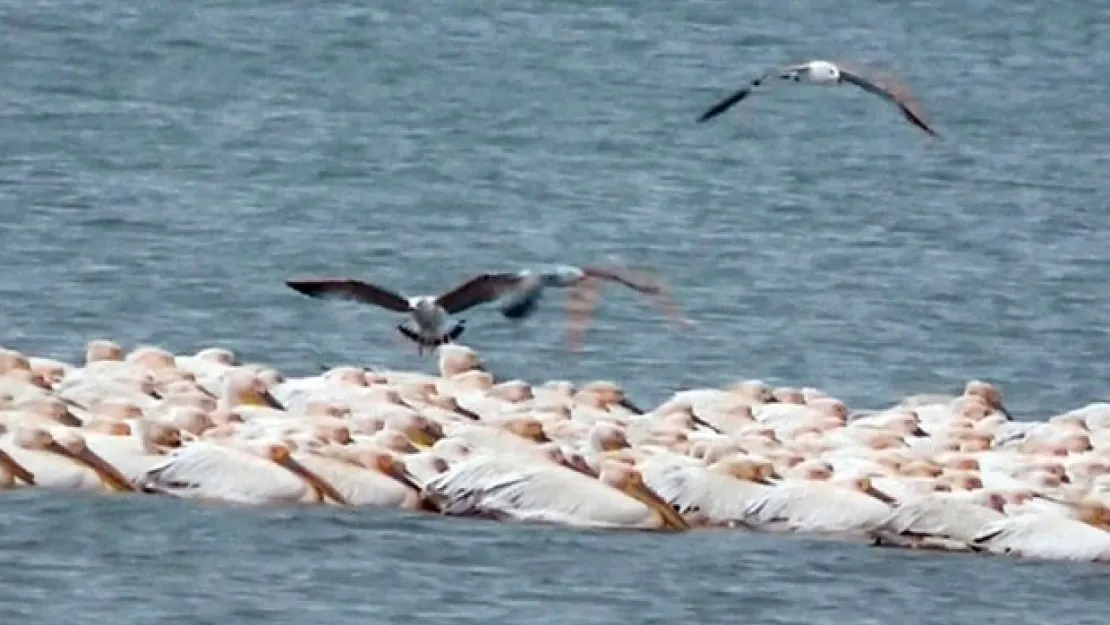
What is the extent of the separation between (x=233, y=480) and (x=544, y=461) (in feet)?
3.78

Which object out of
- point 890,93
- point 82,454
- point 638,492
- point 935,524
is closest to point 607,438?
point 638,492

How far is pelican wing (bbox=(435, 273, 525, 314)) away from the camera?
54.3 feet

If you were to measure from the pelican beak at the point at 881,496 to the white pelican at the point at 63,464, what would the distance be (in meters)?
2.75

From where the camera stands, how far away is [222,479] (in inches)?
712

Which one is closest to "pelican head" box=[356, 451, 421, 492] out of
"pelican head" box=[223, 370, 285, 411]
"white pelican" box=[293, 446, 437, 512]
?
"white pelican" box=[293, 446, 437, 512]

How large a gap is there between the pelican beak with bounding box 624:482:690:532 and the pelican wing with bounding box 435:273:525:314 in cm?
149

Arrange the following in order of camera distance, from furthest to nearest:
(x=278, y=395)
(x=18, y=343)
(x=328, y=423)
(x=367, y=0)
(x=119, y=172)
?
(x=367, y=0) < (x=119, y=172) < (x=18, y=343) < (x=278, y=395) < (x=328, y=423)

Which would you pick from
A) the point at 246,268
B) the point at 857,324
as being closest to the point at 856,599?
the point at 857,324

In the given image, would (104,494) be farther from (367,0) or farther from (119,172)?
(367,0)

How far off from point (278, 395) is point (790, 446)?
2.16m

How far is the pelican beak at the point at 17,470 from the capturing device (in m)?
18.1

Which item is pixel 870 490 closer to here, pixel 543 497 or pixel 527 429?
pixel 543 497

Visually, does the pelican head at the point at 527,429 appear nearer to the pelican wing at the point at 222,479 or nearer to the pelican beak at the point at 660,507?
the pelican beak at the point at 660,507

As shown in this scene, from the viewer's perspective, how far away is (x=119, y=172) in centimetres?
3431
